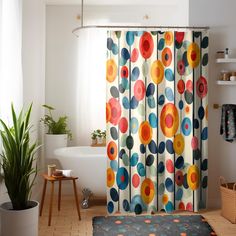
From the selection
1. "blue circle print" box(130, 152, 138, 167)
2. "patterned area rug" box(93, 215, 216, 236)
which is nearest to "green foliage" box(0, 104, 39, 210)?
"patterned area rug" box(93, 215, 216, 236)

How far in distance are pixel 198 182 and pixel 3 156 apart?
2.15 m

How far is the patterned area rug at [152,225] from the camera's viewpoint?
142 inches

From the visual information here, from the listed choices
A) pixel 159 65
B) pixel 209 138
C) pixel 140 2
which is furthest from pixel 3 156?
pixel 140 2

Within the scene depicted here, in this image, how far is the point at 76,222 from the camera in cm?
393

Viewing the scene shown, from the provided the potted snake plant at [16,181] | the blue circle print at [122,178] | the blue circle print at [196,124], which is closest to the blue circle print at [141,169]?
the blue circle print at [122,178]

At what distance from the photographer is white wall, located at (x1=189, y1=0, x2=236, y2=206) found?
4344 mm

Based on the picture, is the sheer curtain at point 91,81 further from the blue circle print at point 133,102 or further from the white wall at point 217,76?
the white wall at point 217,76

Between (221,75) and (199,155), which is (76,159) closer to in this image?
(199,155)

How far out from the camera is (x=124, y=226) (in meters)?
3.77

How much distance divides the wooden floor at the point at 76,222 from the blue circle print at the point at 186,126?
0.90 m

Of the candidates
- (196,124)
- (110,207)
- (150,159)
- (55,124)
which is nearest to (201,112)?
(196,124)

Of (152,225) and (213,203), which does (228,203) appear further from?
(152,225)

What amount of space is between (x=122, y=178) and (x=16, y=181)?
1376 mm

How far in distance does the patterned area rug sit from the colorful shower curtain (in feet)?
0.63
